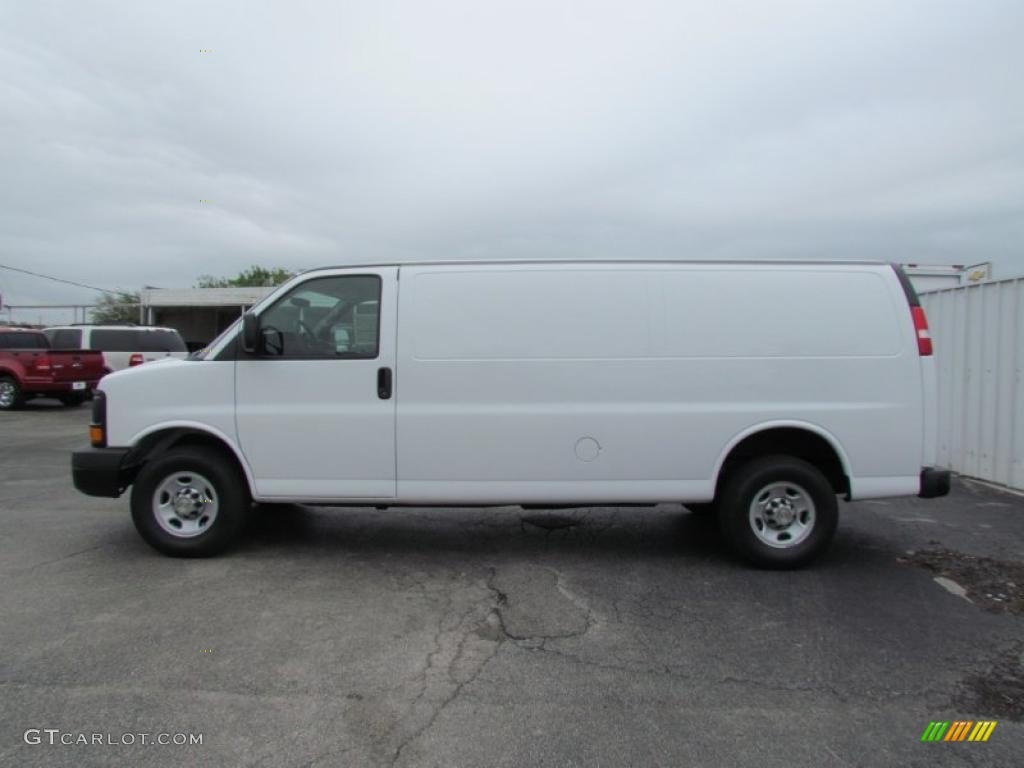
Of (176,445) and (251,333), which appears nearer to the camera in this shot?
(251,333)

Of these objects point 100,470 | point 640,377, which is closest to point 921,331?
point 640,377

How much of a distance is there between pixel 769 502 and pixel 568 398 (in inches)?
64.3

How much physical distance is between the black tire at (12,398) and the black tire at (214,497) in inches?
524

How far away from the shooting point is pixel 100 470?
482 cm

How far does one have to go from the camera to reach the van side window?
4836mm

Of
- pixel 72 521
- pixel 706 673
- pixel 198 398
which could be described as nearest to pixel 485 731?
pixel 706 673

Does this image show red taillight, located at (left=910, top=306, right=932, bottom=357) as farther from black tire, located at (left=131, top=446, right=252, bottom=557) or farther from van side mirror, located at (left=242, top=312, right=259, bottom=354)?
black tire, located at (left=131, top=446, right=252, bottom=557)

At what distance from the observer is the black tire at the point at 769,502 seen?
4684mm

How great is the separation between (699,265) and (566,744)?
333 cm

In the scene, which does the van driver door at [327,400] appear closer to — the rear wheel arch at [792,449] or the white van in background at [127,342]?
the rear wheel arch at [792,449]

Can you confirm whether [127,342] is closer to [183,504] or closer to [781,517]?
[183,504]

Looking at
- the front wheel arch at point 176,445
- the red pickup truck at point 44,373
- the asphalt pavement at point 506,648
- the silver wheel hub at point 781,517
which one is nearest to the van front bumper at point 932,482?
the asphalt pavement at point 506,648

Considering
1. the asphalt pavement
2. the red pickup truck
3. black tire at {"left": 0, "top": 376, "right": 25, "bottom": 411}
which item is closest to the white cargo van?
the asphalt pavement

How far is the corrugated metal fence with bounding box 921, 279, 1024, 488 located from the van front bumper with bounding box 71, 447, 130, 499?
850cm
